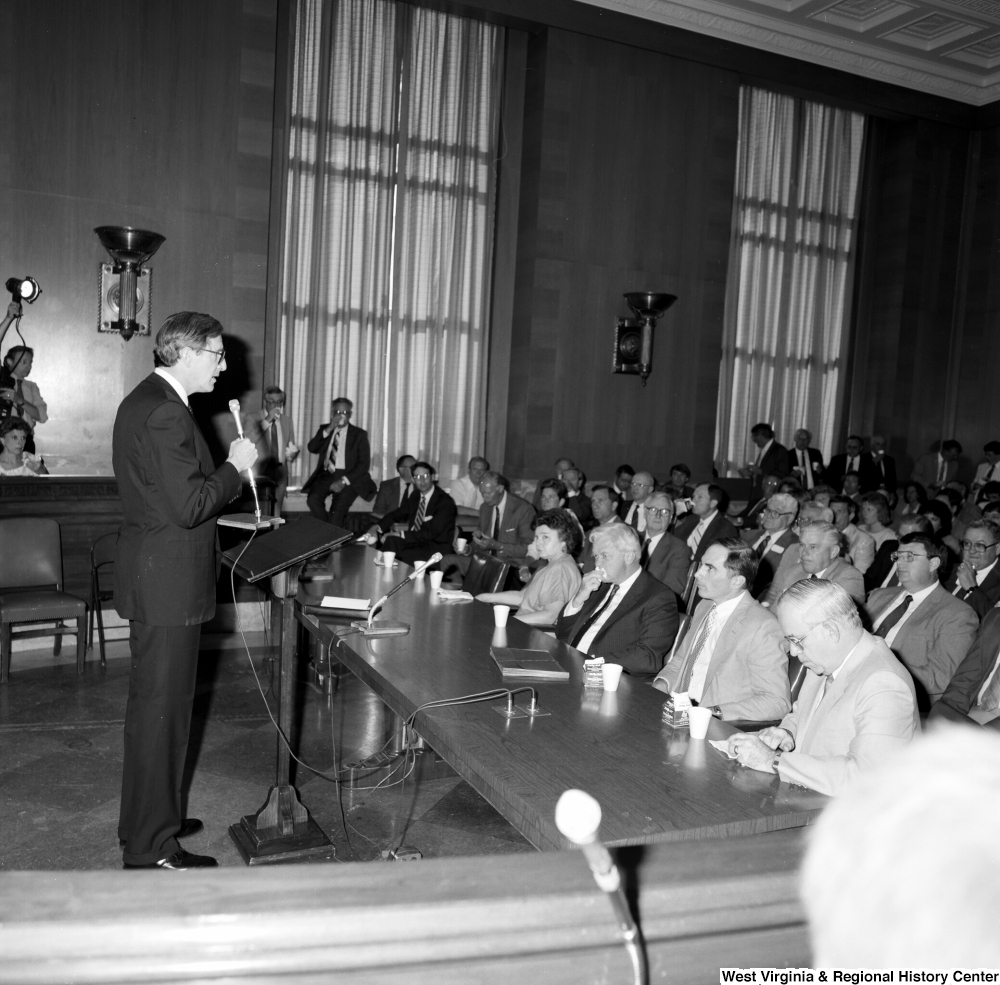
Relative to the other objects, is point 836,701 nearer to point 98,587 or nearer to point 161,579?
point 161,579

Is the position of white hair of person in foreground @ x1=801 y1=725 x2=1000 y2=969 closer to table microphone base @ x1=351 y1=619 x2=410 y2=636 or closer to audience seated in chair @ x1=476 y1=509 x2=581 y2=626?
table microphone base @ x1=351 y1=619 x2=410 y2=636

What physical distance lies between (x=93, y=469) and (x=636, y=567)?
5705 mm

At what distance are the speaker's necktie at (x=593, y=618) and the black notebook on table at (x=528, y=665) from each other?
85cm

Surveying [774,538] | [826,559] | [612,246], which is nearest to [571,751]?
[826,559]

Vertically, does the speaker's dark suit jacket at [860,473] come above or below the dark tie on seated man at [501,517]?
above

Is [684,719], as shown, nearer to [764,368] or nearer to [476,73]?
[476,73]

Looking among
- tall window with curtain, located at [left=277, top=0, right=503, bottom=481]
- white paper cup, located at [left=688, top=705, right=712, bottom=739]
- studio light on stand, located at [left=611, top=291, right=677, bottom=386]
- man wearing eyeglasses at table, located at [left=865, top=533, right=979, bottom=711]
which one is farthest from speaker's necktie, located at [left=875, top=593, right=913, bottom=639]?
tall window with curtain, located at [left=277, top=0, right=503, bottom=481]

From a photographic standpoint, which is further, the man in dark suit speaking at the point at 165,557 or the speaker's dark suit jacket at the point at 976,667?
the speaker's dark suit jacket at the point at 976,667

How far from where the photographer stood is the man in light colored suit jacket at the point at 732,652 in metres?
3.45

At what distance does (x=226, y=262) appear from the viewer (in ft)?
28.2

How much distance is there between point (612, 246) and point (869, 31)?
383 cm

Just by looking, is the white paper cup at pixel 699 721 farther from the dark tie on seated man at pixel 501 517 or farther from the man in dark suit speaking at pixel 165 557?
the dark tie on seated man at pixel 501 517

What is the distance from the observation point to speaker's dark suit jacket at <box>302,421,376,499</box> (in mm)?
9281

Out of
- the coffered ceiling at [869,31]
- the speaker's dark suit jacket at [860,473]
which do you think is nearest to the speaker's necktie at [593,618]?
the coffered ceiling at [869,31]
